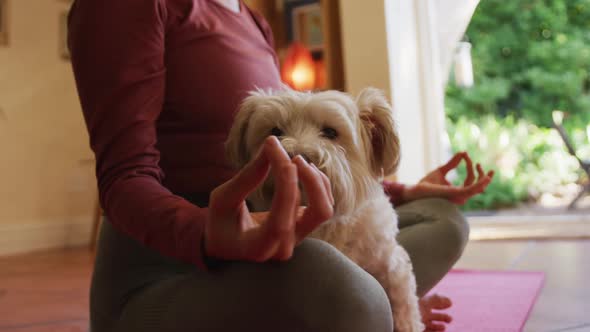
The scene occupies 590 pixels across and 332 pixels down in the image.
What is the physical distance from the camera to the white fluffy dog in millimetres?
1008

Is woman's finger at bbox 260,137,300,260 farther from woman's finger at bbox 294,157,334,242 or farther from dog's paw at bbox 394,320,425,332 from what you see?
dog's paw at bbox 394,320,425,332

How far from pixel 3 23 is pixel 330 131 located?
3.62 meters

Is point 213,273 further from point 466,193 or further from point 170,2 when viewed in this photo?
point 466,193

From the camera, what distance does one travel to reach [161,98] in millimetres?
1066

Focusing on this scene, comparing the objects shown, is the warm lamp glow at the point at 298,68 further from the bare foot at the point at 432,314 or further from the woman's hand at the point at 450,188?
the bare foot at the point at 432,314

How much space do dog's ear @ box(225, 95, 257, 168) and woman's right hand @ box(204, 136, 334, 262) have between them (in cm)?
36

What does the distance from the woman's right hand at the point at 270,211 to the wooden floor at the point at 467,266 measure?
1.14 meters

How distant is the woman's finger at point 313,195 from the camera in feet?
2.15

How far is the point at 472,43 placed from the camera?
17.4 feet

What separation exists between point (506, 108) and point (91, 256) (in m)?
3.63

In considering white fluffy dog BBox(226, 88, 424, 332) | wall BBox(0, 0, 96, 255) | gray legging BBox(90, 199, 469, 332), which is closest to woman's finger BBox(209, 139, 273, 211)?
gray legging BBox(90, 199, 469, 332)

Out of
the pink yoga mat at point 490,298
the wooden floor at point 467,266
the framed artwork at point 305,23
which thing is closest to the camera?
the pink yoga mat at point 490,298

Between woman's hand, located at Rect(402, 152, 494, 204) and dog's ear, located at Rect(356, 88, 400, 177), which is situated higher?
dog's ear, located at Rect(356, 88, 400, 177)

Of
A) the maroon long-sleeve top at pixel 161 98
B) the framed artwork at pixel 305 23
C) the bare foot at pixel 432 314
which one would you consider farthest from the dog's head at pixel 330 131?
the framed artwork at pixel 305 23
